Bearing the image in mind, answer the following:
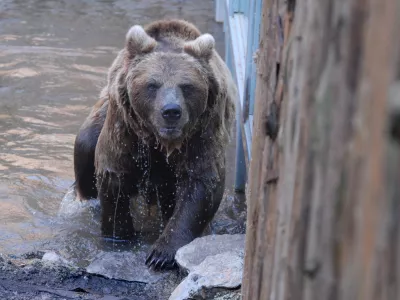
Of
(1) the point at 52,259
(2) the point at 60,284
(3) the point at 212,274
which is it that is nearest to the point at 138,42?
(1) the point at 52,259

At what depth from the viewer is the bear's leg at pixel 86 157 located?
5812mm

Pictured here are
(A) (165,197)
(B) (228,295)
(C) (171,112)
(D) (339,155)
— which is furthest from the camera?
(A) (165,197)

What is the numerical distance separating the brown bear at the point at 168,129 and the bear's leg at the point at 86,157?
37cm

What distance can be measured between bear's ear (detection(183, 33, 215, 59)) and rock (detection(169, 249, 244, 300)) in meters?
1.60

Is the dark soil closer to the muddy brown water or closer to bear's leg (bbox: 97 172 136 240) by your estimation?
bear's leg (bbox: 97 172 136 240)

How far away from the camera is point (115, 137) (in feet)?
16.6

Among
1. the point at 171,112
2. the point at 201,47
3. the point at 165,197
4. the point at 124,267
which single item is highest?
the point at 201,47

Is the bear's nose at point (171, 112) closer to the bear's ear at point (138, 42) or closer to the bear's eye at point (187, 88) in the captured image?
the bear's eye at point (187, 88)

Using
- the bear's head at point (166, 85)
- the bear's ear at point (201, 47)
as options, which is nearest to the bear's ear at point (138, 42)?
the bear's head at point (166, 85)

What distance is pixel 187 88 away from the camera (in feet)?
15.8

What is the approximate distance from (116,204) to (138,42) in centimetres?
124

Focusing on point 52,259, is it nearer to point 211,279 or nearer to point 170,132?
point 170,132

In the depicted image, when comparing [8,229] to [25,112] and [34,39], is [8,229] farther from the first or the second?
[34,39]

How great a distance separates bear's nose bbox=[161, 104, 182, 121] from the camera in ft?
15.1
